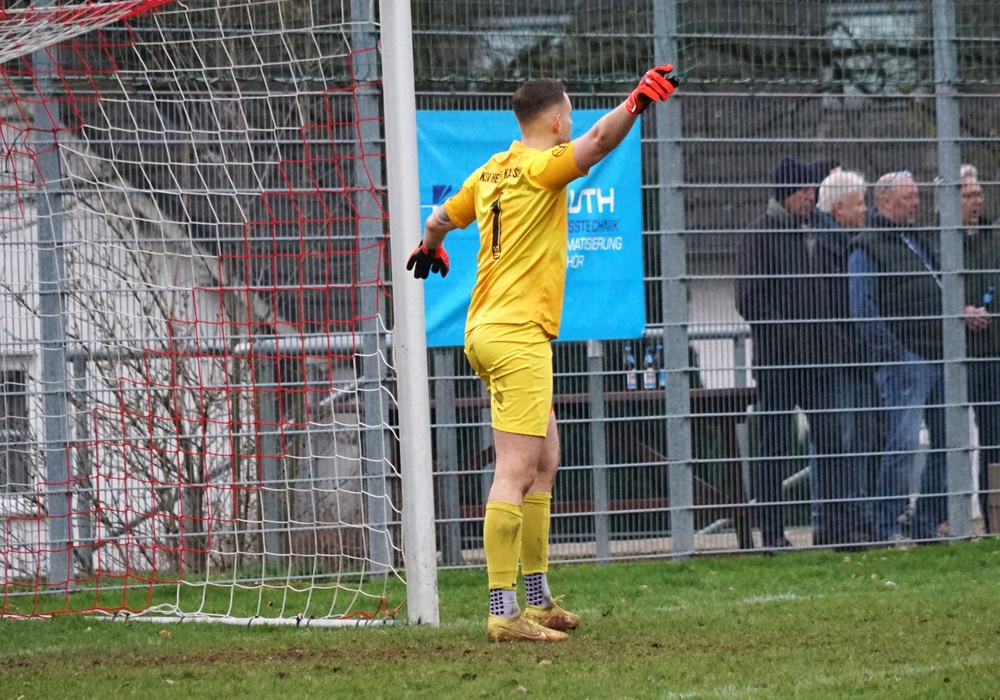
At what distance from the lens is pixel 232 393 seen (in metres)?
7.79

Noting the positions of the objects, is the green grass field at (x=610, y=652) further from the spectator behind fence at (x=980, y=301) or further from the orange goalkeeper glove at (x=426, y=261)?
the spectator behind fence at (x=980, y=301)

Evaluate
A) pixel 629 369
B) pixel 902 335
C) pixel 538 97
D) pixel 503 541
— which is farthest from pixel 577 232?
pixel 503 541

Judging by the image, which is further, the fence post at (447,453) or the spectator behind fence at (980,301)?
the spectator behind fence at (980,301)

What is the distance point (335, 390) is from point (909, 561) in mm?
3617

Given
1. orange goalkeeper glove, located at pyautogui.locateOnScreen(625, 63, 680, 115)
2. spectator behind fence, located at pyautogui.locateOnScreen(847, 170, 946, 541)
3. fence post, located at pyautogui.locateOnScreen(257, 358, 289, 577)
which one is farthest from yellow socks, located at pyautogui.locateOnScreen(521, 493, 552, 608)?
spectator behind fence, located at pyautogui.locateOnScreen(847, 170, 946, 541)

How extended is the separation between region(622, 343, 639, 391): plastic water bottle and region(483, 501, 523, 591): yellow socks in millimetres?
3412

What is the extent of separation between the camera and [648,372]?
8.62 meters

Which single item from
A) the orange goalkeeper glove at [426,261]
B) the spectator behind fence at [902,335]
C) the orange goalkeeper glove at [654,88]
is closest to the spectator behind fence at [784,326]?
the spectator behind fence at [902,335]

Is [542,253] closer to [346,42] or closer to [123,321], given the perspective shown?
[346,42]

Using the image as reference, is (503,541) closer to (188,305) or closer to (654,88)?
(654,88)

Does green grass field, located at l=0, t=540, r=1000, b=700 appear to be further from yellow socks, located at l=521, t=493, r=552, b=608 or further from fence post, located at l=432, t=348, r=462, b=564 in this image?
fence post, located at l=432, t=348, r=462, b=564

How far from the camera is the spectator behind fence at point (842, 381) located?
8.76 m

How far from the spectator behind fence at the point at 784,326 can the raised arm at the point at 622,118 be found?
3.82 metres

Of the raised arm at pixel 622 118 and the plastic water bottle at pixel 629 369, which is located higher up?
the raised arm at pixel 622 118
